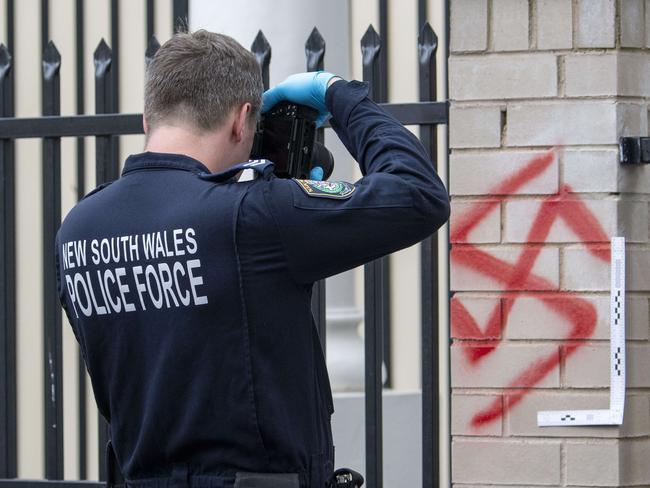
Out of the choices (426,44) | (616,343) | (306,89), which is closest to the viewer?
(306,89)

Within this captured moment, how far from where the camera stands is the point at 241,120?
7.19 ft

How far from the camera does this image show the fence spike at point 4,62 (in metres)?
3.43

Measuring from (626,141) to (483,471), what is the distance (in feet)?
Result: 2.94

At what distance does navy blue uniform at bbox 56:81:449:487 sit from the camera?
6.72ft

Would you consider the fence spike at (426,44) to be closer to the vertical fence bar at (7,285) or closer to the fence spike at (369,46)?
the fence spike at (369,46)

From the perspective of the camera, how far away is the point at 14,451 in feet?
11.4

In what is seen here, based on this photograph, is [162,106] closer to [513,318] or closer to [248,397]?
[248,397]

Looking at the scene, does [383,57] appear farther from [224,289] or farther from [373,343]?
[224,289]

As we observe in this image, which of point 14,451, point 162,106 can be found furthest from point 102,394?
point 14,451

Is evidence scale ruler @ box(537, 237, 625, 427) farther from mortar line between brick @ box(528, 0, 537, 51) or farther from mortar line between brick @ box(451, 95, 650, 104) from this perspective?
mortar line between brick @ box(528, 0, 537, 51)

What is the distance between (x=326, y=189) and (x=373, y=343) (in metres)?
1.17

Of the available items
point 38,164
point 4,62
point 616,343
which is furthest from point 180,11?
point 38,164

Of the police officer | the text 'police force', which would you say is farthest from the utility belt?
the text 'police force'

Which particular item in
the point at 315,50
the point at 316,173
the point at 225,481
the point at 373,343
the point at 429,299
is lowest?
the point at 225,481
